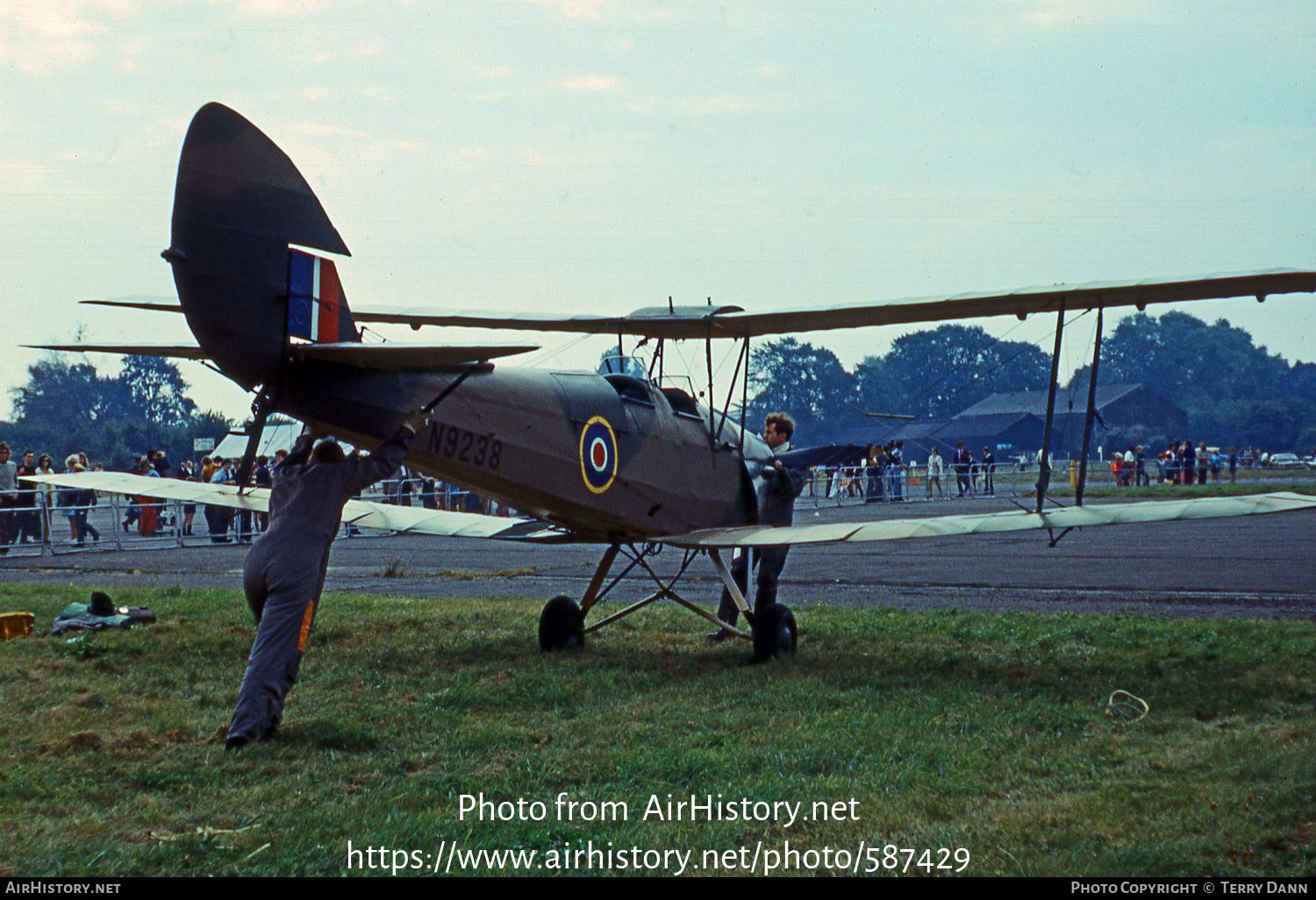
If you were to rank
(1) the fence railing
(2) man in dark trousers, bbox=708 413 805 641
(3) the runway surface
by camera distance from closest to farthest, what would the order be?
(2) man in dark trousers, bbox=708 413 805 641
(3) the runway surface
(1) the fence railing

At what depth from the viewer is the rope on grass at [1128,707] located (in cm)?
615

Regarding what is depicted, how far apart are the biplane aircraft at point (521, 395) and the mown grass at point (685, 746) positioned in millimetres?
1105

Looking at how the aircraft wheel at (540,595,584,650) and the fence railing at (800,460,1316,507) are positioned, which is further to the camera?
the fence railing at (800,460,1316,507)

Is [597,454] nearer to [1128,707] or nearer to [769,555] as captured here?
[769,555]

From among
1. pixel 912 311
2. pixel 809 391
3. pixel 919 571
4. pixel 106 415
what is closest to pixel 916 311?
pixel 912 311

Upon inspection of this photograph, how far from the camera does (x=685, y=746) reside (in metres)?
5.60

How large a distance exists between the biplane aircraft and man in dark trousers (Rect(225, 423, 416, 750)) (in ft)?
1.12

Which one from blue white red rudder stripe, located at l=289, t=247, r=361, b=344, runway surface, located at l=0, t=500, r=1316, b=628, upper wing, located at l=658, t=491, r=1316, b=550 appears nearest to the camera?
blue white red rudder stripe, located at l=289, t=247, r=361, b=344

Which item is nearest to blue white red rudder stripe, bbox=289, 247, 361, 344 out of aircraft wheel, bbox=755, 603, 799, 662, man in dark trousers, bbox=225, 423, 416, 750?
man in dark trousers, bbox=225, 423, 416, 750

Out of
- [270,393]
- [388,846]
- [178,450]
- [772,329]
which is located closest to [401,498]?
[772,329]

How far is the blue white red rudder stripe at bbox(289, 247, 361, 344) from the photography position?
20.1 feet

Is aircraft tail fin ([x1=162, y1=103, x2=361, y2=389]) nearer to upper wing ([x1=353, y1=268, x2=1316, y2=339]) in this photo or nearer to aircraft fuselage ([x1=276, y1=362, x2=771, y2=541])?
aircraft fuselage ([x1=276, y1=362, x2=771, y2=541])

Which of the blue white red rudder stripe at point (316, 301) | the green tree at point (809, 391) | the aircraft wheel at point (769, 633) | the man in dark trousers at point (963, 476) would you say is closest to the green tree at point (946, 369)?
the green tree at point (809, 391)

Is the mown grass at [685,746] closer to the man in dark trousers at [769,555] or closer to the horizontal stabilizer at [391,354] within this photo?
the man in dark trousers at [769,555]
